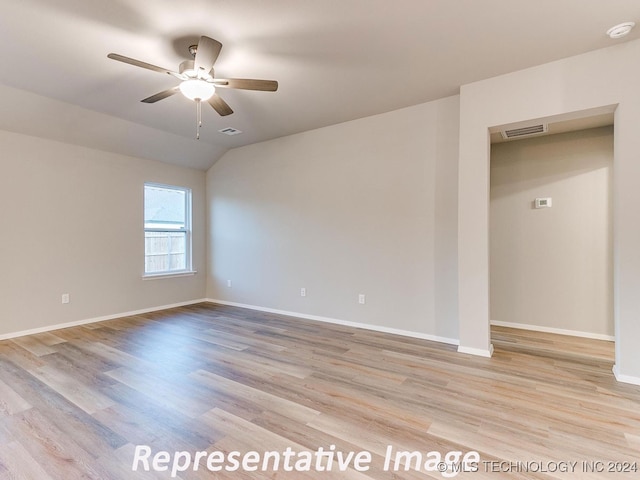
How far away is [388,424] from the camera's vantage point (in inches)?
81.2

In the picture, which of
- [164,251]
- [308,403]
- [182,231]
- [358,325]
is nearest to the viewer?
[308,403]

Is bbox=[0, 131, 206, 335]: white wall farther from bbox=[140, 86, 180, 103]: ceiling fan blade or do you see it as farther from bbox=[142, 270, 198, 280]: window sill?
bbox=[140, 86, 180, 103]: ceiling fan blade

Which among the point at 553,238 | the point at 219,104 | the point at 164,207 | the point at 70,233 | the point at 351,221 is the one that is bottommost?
the point at 553,238

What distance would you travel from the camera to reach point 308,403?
7.61ft

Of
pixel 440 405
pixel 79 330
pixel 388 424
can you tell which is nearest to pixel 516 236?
pixel 440 405

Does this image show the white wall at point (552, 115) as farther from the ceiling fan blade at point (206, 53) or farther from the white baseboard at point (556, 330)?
the ceiling fan blade at point (206, 53)

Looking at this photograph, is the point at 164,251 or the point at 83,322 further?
the point at 164,251

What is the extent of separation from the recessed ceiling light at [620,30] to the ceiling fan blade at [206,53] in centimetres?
294

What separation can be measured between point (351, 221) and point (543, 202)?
2.50 metres

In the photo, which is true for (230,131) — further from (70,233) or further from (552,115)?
(552,115)

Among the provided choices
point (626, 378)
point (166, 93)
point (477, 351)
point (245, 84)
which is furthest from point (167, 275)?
point (626, 378)

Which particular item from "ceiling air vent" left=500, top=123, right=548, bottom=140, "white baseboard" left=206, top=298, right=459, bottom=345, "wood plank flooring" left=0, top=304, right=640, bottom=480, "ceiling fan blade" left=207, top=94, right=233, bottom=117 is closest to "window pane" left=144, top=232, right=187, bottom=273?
"white baseboard" left=206, top=298, right=459, bottom=345

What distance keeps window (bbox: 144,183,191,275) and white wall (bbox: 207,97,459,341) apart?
599mm

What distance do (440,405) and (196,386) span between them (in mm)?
1882
